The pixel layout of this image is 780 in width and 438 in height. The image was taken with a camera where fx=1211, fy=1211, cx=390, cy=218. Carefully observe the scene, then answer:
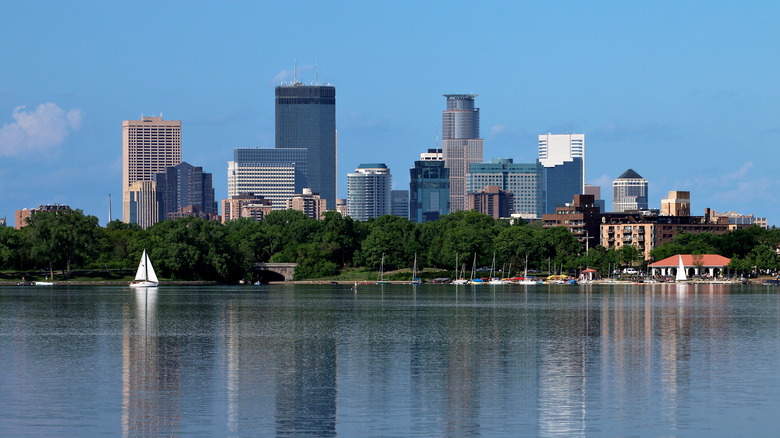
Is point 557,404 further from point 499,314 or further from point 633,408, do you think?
point 499,314

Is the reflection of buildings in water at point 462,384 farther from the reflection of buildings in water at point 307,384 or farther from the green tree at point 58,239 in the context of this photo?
the green tree at point 58,239

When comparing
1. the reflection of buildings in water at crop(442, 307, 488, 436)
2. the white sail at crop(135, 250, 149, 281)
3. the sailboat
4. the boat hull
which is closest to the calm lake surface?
the reflection of buildings in water at crop(442, 307, 488, 436)

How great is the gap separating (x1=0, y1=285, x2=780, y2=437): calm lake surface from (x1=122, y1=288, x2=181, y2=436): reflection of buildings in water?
0.09m

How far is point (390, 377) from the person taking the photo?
4881 centimetres

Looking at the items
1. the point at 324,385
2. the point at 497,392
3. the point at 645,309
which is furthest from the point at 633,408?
the point at 645,309

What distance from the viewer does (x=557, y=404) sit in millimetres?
41125

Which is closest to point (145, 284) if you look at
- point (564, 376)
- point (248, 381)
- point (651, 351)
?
point (651, 351)

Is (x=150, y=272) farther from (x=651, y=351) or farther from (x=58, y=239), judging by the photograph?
(x=651, y=351)

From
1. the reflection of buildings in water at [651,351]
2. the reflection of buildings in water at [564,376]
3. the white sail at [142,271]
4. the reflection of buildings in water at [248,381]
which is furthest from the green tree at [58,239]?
the reflection of buildings in water at [564,376]

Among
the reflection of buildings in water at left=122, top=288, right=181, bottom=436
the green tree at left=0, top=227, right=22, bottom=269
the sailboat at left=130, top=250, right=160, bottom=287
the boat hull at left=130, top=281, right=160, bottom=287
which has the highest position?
the green tree at left=0, top=227, right=22, bottom=269

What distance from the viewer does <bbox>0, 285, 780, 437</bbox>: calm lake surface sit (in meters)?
37.0

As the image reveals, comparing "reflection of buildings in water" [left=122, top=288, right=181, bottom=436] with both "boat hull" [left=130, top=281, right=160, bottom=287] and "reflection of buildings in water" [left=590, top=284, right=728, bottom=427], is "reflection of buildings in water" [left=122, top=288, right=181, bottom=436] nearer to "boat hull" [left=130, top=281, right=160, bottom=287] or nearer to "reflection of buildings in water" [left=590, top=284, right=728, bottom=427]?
"reflection of buildings in water" [left=590, top=284, right=728, bottom=427]

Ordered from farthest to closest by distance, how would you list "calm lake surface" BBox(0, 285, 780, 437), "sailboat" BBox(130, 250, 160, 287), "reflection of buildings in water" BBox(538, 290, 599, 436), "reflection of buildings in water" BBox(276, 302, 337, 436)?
"sailboat" BBox(130, 250, 160, 287) < "reflection of buildings in water" BBox(538, 290, 599, 436) < "calm lake surface" BBox(0, 285, 780, 437) < "reflection of buildings in water" BBox(276, 302, 337, 436)

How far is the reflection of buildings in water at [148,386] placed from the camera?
121ft
